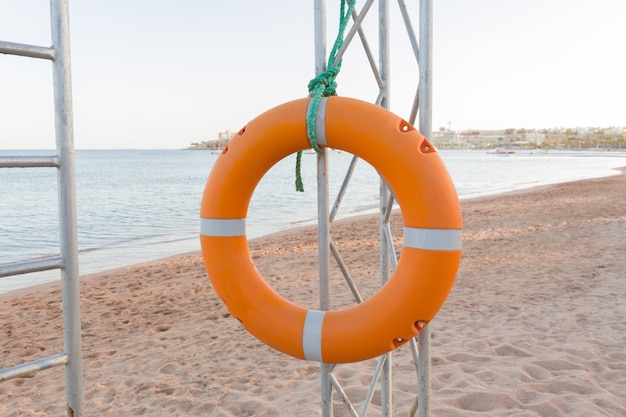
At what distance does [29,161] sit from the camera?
130 cm

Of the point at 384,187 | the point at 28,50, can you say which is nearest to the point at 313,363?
the point at 384,187

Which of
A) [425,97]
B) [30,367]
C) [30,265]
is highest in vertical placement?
[425,97]

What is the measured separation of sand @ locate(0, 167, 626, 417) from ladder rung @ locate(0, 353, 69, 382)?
1.19 m

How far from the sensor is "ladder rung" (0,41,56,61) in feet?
4.12

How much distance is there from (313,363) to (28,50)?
2306mm

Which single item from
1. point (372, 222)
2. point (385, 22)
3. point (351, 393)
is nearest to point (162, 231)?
point (372, 222)

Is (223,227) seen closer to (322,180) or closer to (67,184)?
(322,180)

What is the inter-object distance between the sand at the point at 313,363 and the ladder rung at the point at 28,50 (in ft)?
5.92

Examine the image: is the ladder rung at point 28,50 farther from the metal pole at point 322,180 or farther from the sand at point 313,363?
the sand at point 313,363

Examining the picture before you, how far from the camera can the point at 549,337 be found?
10.4 ft

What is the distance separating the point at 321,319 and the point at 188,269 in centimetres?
513

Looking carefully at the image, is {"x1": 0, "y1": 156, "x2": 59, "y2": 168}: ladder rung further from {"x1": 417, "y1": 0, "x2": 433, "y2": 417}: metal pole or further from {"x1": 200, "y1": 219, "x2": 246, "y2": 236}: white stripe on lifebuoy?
{"x1": 417, "y1": 0, "x2": 433, "y2": 417}: metal pole

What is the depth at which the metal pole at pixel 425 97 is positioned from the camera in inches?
57.9

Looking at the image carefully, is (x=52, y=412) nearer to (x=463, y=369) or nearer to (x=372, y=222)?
(x=463, y=369)
